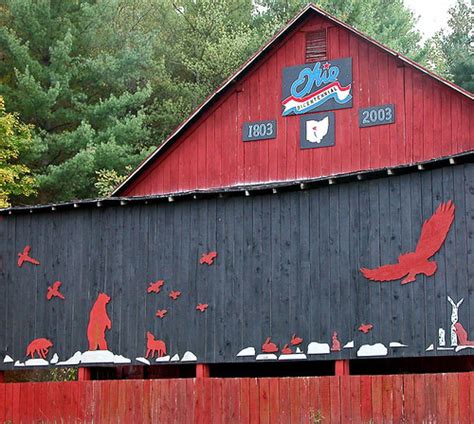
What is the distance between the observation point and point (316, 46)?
25.4 metres

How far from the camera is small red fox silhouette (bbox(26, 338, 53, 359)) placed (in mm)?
22031

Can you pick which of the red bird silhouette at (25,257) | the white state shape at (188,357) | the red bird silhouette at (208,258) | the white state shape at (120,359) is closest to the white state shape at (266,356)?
the white state shape at (188,357)

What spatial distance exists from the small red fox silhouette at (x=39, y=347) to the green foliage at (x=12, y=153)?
12.3 m

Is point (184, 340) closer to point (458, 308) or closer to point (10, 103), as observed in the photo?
point (458, 308)

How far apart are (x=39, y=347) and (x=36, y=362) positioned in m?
0.29

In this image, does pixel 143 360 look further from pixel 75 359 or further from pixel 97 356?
pixel 75 359

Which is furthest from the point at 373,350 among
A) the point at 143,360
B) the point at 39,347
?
the point at 39,347

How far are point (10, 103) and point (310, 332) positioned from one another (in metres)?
21.7

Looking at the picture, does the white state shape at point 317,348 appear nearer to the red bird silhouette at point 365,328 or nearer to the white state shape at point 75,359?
the red bird silhouette at point 365,328

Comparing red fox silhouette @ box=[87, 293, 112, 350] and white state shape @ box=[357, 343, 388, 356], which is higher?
red fox silhouette @ box=[87, 293, 112, 350]

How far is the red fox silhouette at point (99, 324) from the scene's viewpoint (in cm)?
2150

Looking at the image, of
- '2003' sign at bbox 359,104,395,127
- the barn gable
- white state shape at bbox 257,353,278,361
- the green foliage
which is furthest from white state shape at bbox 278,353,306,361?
the green foliage

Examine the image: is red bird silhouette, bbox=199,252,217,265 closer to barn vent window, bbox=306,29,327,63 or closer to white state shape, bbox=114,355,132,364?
white state shape, bbox=114,355,132,364

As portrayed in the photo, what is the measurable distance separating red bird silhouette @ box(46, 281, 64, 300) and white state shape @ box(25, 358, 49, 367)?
121 cm
